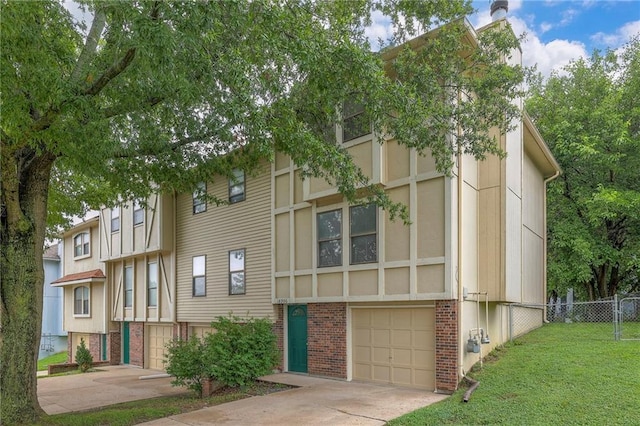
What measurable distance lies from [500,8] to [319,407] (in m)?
10.5

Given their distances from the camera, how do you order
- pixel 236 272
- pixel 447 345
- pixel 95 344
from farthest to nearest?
pixel 95 344
pixel 236 272
pixel 447 345

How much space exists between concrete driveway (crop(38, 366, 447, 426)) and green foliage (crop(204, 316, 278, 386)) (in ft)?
2.37

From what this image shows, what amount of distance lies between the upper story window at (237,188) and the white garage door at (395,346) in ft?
18.5

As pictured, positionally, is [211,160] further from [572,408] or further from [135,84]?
[572,408]

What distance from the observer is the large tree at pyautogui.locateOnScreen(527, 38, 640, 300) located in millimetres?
17203

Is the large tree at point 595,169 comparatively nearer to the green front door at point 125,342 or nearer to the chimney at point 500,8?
the chimney at point 500,8

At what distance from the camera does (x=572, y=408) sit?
24.0ft

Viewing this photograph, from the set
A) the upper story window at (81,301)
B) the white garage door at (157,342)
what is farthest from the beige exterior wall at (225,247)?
the upper story window at (81,301)

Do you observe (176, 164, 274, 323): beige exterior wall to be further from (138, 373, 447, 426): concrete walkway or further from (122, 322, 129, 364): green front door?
(122, 322, 129, 364): green front door

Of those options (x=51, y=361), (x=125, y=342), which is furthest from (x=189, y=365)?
(x=51, y=361)

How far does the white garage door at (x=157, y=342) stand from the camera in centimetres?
1815

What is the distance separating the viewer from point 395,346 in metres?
10.8

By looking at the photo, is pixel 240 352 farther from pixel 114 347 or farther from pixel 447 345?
pixel 114 347

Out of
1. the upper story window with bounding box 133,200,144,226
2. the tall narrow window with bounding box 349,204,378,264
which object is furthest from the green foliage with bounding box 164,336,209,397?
the upper story window with bounding box 133,200,144,226
